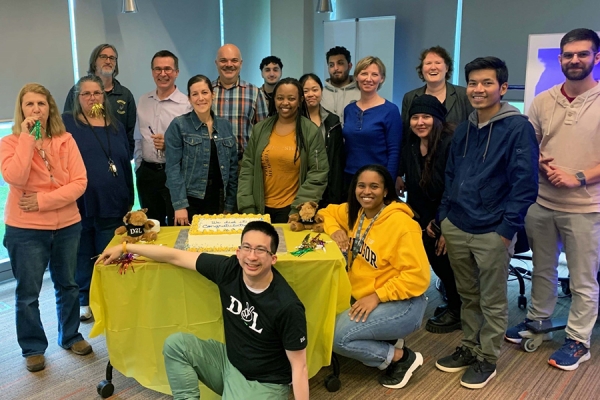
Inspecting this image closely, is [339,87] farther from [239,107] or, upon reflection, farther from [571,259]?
[571,259]

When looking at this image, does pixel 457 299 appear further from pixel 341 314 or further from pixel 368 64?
pixel 368 64

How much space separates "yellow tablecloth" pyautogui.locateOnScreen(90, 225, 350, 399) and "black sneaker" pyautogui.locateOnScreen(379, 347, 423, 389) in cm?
37

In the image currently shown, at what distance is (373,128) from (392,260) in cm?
97

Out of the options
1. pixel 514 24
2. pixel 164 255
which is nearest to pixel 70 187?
pixel 164 255

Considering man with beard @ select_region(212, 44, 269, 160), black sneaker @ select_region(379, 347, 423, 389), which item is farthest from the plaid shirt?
black sneaker @ select_region(379, 347, 423, 389)

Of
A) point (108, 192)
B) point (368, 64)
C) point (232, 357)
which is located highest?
point (368, 64)

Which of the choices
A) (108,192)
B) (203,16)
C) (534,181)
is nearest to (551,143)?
(534,181)

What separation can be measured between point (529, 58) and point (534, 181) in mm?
1918

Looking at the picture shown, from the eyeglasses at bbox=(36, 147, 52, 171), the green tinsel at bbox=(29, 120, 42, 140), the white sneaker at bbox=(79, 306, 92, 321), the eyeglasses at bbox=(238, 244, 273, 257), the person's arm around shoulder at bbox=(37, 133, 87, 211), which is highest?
the green tinsel at bbox=(29, 120, 42, 140)

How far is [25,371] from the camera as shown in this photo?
2703 mm

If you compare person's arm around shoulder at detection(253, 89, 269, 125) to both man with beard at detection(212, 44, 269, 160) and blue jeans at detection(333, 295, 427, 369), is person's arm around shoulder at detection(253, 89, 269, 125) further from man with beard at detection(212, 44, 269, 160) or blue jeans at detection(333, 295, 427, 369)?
blue jeans at detection(333, 295, 427, 369)

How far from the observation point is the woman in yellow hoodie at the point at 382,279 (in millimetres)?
2379

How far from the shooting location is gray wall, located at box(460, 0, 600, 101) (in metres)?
4.24

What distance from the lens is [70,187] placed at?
2578 millimetres
